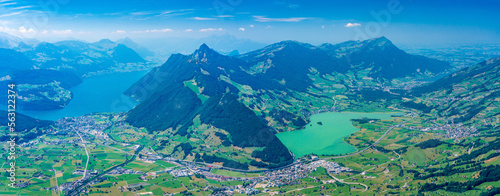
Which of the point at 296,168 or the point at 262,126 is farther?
the point at 262,126

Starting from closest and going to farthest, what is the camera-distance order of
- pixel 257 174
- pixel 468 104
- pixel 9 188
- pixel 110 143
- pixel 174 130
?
1. pixel 9 188
2. pixel 257 174
3. pixel 110 143
4. pixel 174 130
5. pixel 468 104

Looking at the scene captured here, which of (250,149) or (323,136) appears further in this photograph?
(323,136)

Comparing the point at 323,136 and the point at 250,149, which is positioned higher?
the point at 323,136

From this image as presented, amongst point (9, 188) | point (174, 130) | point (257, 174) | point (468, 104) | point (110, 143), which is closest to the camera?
point (9, 188)

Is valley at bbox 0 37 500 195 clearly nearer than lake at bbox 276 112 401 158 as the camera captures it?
Yes

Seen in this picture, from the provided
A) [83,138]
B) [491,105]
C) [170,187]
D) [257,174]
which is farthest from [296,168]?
[491,105]

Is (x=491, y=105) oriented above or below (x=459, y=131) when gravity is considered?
above

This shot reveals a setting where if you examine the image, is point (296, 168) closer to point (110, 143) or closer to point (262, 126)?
point (262, 126)

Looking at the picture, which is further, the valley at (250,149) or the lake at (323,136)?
the lake at (323,136)
